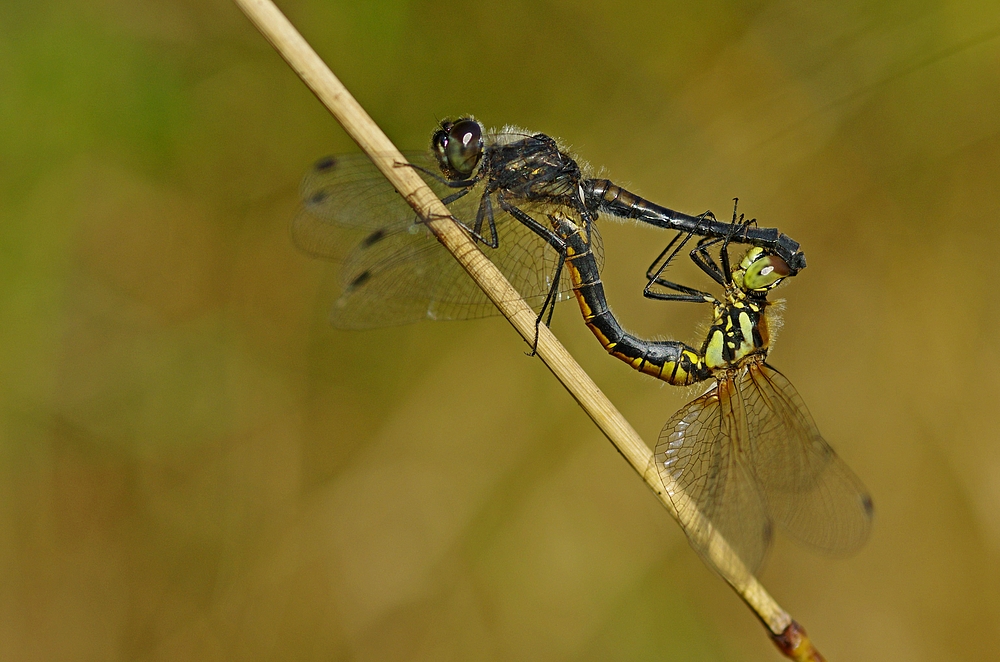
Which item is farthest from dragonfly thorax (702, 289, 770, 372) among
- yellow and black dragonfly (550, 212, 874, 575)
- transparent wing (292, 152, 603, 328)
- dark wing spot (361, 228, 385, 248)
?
dark wing spot (361, 228, 385, 248)

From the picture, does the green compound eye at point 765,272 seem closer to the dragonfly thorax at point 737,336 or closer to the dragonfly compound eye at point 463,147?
the dragonfly thorax at point 737,336

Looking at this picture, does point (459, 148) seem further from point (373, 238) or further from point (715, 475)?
point (715, 475)

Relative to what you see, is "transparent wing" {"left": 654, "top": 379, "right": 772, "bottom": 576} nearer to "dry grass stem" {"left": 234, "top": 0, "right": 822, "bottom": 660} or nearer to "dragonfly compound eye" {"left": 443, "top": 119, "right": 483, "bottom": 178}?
"dry grass stem" {"left": 234, "top": 0, "right": 822, "bottom": 660}

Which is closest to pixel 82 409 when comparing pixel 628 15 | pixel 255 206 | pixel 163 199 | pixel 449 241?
pixel 163 199

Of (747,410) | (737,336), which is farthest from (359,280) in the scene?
(747,410)

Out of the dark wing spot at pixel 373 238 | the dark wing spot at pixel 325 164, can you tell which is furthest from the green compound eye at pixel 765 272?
the dark wing spot at pixel 325 164

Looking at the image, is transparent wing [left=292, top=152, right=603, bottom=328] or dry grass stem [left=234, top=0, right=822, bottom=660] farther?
transparent wing [left=292, top=152, right=603, bottom=328]

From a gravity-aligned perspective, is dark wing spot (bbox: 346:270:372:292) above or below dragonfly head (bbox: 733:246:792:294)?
above

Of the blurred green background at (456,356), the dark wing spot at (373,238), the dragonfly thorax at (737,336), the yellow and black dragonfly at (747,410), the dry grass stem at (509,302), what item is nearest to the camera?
the dry grass stem at (509,302)
